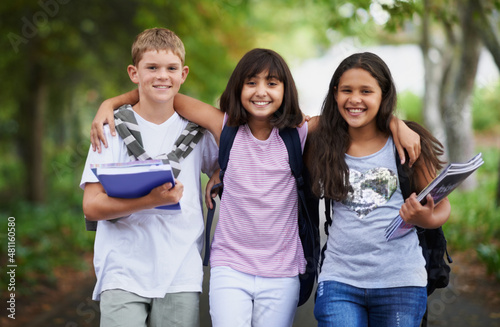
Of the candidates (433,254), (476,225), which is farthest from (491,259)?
(433,254)

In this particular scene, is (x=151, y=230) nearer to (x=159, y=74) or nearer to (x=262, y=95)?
(x=159, y=74)

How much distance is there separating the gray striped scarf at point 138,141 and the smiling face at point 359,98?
3.01 ft

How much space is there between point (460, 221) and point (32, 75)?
9.17 m

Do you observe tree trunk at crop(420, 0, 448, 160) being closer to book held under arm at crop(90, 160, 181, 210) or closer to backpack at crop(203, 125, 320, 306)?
backpack at crop(203, 125, 320, 306)

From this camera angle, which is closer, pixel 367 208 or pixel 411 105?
pixel 367 208

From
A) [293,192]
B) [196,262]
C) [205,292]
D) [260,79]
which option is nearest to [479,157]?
[293,192]

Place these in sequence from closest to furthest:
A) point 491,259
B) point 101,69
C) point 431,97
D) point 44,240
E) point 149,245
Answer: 1. point 149,245
2. point 491,259
3. point 44,240
4. point 101,69
5. point 431,97

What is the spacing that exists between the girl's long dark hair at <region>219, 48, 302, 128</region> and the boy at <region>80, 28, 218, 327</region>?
0.33m

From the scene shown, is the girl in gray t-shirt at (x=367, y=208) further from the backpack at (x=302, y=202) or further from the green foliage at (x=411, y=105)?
the green foliage at (x=411, y=105)

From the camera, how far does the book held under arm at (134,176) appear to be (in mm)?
2759

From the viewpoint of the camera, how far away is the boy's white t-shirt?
317 centimetres

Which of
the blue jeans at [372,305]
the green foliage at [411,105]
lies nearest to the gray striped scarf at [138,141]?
the blue jeans at [372,305]

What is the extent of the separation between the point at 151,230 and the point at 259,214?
0.62 metres

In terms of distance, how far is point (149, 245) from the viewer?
10.6ft
